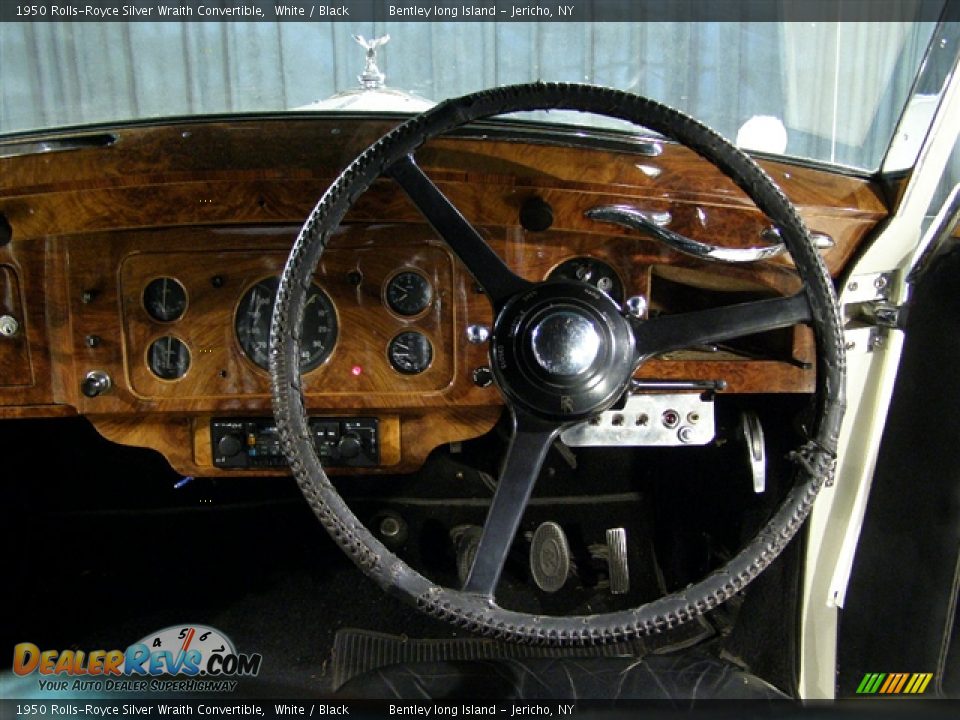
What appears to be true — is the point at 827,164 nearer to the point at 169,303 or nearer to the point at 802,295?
the point at 802,295

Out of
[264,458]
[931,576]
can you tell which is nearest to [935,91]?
[931,576]

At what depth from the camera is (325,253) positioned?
161 centimetres

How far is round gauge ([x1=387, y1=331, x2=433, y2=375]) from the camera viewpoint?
1636mm

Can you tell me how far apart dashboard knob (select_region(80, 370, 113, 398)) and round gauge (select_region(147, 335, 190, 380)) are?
0.29 ft

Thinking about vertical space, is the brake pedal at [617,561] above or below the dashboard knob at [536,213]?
below

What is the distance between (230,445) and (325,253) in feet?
1.51

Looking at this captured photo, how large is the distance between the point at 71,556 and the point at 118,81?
1.30 metres

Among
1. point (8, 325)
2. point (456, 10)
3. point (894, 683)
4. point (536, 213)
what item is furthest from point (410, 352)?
point (894, 683)

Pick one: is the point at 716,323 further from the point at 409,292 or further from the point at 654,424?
the point at 409,292

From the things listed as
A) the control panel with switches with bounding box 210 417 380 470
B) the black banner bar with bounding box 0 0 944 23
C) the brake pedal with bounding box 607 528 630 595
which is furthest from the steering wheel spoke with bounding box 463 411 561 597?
the black banner bar with bounding box 0 0 944 23

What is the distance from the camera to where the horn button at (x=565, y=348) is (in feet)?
4.03

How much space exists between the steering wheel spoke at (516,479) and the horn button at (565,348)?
29 millimetres

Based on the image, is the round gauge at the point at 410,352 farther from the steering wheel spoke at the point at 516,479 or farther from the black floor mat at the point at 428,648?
the black floor mat at the point at 428,648

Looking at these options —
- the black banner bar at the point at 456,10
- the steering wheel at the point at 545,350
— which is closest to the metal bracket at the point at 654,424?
the steering wheel at the point at 545,350
